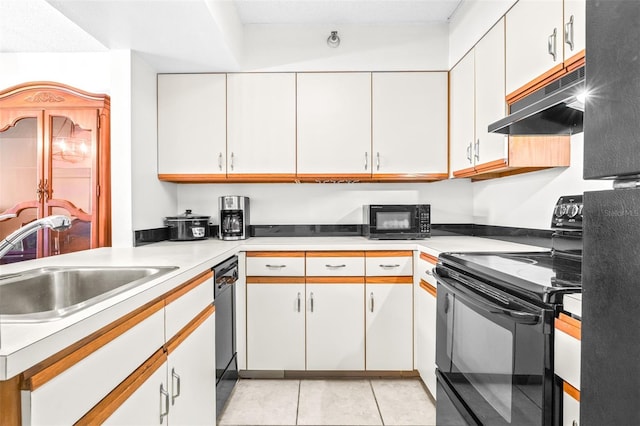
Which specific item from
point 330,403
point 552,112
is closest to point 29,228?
point 552,112

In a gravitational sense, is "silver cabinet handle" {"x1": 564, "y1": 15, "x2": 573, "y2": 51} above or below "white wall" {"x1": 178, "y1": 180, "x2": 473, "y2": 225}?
above

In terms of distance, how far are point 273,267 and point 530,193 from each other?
1.60m

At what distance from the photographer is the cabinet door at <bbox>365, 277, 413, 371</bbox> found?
2.54 metres

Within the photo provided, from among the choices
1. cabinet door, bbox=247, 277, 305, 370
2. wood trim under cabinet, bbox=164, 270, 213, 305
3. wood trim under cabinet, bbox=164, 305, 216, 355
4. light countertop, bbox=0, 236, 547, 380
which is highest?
light countertop, bbox=0, 236, 547, 380

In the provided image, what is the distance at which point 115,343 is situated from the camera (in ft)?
3.21

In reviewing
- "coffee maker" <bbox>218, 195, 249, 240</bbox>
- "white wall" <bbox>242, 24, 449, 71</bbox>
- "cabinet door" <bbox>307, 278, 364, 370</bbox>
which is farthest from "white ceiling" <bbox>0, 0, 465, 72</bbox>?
"cabinet door" <bbox>307, 278, 364, 370</bbox>

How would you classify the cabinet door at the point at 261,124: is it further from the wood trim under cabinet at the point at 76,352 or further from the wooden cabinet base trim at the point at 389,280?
the wood trim under cabinet at the point at 76,352

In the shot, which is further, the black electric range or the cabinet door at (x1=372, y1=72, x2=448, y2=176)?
the cabinet door at (x1=372, y1=72, x2=448, y2=176)

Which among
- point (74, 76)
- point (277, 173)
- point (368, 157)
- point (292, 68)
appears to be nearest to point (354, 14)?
point (292, 68)

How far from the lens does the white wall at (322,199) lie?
3.12 meters

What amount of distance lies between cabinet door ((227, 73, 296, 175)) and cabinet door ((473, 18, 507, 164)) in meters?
1.23

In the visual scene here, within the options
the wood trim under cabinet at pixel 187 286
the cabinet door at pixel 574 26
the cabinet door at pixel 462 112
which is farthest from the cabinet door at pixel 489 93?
the wood trim under cabinet at pixel 187 286

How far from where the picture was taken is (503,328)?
1.22 m

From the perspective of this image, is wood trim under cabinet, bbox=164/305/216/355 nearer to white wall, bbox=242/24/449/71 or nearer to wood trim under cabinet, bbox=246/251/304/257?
wood trim under cabinet, bbox=246/251/304/257
